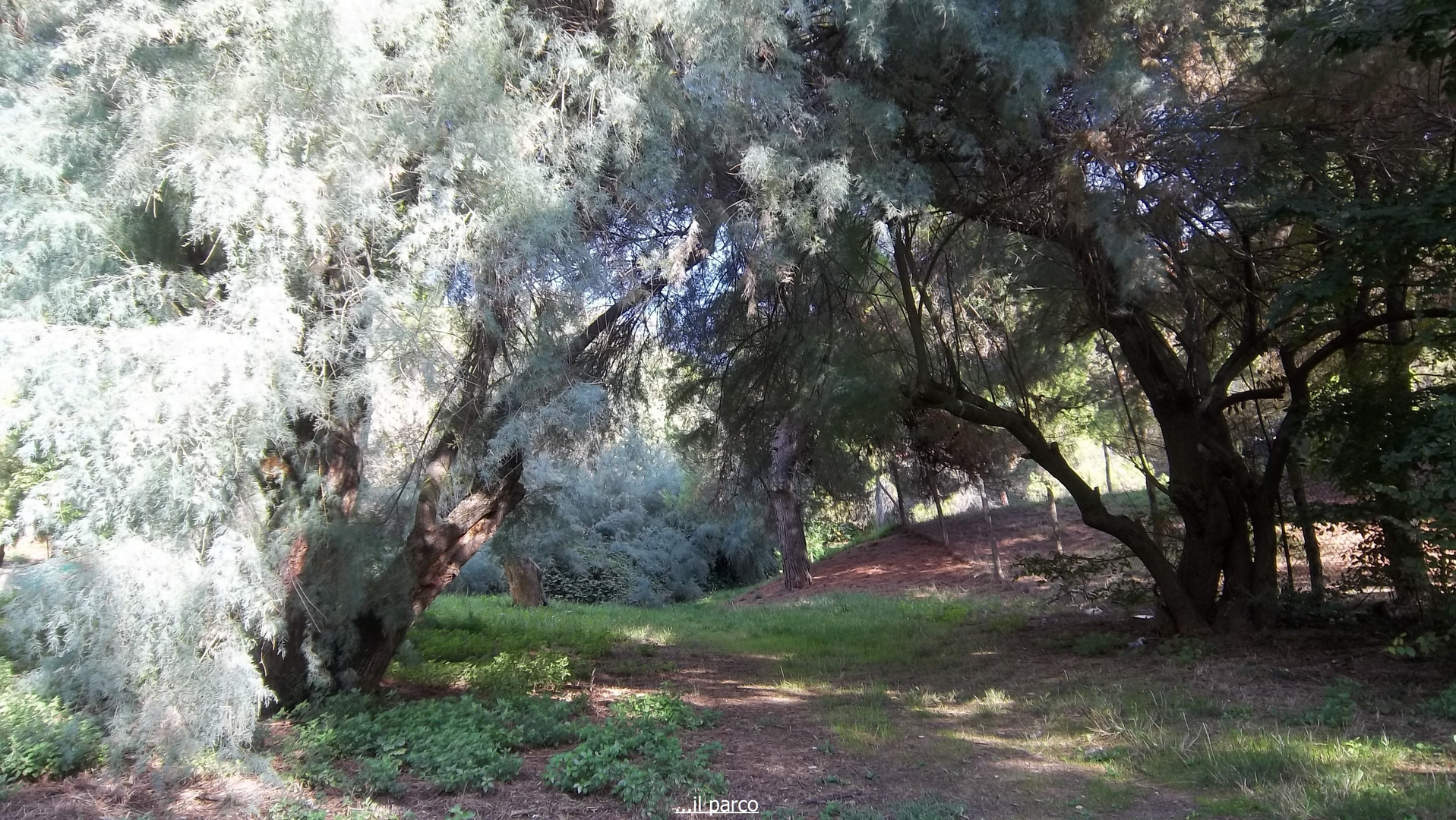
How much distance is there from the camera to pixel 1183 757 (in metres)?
5.43

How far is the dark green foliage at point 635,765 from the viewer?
527 cm

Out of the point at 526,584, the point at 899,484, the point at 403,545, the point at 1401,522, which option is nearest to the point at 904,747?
the point at 1401,522

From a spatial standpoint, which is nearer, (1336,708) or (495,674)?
(1336,708)

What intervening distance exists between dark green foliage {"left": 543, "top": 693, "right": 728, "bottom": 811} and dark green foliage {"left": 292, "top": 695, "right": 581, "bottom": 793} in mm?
366

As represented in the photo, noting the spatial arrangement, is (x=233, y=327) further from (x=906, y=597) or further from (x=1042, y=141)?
(x=906, y=597)

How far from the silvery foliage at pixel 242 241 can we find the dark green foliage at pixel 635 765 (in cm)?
190

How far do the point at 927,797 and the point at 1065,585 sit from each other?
5910mm

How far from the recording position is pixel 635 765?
5699mm

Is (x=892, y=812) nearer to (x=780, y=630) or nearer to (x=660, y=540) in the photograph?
(x=780, y=630)

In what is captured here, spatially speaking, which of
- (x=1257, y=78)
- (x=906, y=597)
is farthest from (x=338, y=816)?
(x=906, y=597)

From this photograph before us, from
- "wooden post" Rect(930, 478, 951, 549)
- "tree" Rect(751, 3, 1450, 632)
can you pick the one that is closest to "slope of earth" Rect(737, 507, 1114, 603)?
"wooden post" Rect(930, 478, 951, 549)

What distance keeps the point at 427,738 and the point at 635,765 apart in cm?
147

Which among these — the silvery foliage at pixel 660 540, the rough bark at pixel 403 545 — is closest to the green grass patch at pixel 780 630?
the rough bark at pixel 403 545

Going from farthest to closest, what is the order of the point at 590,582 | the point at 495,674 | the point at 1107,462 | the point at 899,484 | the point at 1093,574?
1. the point at 590,582
2. the point at 899,484
3. the point at 1107,462
4. the point at 1093,574
5. the point at 495,674
